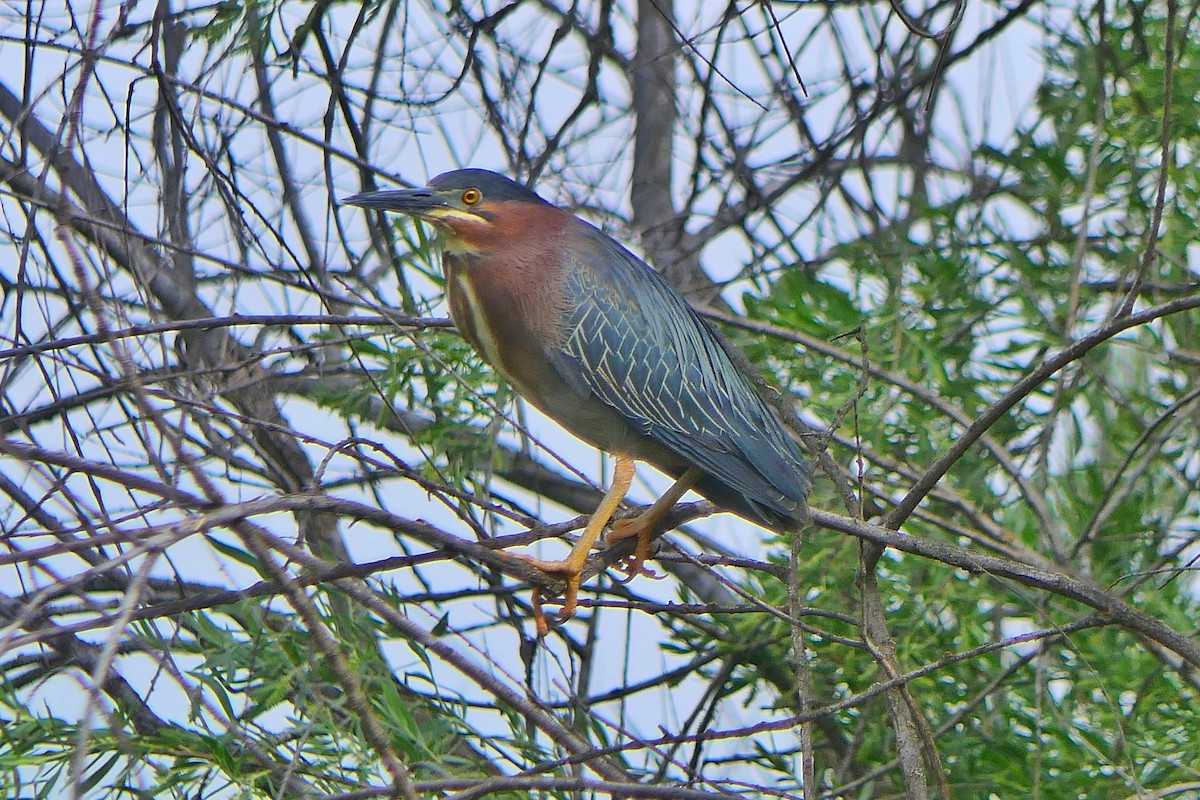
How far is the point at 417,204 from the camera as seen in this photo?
9.05 feet

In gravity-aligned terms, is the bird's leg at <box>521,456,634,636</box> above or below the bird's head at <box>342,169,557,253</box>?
below

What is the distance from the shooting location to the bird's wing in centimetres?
271

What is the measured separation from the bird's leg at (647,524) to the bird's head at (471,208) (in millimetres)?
651

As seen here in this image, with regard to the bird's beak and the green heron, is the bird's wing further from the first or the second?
the bird's beak

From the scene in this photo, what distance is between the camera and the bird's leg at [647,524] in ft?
9.15

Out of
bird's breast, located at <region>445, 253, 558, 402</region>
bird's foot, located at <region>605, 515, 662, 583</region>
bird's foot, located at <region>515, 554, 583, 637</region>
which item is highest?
bird's breast, located at <region>445, 253, 558, 402</region>

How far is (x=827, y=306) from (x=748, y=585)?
2.40ft

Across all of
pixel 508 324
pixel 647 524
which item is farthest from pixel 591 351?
pixel 647 524

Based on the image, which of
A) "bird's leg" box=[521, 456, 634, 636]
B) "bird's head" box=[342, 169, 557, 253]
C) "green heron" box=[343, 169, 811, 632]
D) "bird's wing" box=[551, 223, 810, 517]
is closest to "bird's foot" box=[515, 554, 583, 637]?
"bird's leg" box=[521, 456, 634, 636]

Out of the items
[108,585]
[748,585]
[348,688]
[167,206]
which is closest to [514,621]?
[748,585]

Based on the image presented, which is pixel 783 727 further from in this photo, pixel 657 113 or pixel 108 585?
pixel 657 113

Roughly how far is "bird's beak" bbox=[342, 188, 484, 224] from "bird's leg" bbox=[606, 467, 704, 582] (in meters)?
0.71

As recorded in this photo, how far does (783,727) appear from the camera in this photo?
179cm

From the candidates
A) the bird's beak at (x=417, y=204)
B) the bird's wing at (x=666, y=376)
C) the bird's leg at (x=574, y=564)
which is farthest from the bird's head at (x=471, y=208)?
the bird's leg at (x=574, y=564)
